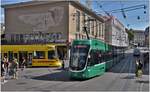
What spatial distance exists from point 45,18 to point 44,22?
74 centimetres

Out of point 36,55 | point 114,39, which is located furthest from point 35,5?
point 114,39

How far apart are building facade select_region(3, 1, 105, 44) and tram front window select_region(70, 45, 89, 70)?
97.8 feet

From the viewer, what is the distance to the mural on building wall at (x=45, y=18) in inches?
2195

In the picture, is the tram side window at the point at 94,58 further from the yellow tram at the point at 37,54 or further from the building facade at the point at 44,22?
the building facade at the point at 44,22

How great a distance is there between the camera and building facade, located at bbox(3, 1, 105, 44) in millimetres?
55250

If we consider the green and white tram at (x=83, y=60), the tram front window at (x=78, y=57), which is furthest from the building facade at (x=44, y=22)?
the tram front window at (x=78, y=57)

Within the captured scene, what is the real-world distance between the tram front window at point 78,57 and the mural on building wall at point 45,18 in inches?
1309

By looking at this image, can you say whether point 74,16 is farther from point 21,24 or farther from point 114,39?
point 114,39

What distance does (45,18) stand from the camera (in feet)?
187

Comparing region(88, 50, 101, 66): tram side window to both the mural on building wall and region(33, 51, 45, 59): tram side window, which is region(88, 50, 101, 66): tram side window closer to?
region(33, 51, 45, 59): tram side window

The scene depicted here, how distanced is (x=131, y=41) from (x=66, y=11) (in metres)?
117

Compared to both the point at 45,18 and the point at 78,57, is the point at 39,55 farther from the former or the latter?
the point at 78,57

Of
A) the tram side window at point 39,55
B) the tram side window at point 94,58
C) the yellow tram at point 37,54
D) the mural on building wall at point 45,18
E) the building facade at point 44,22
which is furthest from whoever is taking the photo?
the mural on building wall at point 45,18

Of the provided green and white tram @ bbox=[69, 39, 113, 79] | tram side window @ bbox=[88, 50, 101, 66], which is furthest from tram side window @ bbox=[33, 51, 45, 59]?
green and white tram @ bbox=[69, 39, 113, 79]
